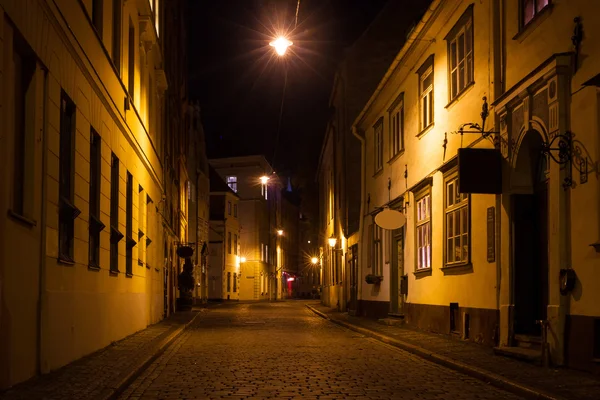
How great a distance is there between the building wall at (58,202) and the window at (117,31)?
1.73 feet

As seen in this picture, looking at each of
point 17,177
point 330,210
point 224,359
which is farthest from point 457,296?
point 330,210

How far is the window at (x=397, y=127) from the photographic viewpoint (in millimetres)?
21375

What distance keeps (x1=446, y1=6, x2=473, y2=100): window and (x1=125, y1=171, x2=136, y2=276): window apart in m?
7.48

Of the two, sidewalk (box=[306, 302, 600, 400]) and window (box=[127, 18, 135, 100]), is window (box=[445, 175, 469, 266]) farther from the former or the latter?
window (box=[127, 18, 135, 100])

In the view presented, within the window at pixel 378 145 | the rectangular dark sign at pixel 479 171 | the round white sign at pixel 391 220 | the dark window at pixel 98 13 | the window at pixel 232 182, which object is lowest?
the round white sign at pixel 391 220

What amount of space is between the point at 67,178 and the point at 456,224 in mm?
8193

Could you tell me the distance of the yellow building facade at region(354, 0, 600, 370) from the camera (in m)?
9.86

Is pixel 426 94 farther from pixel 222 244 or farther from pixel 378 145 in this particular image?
pixel 222 244

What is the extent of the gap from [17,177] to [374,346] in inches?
344

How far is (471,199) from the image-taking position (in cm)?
1452

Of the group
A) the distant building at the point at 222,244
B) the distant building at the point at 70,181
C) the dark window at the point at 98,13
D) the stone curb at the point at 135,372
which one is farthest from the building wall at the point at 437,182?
the distant building at the point at 222,244

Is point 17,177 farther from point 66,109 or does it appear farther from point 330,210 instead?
point 330,210

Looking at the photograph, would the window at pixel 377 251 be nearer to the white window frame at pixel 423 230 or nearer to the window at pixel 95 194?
the white window frame at pixel 423 230

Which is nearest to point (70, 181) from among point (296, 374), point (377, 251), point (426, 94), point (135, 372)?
point (135, 372)
